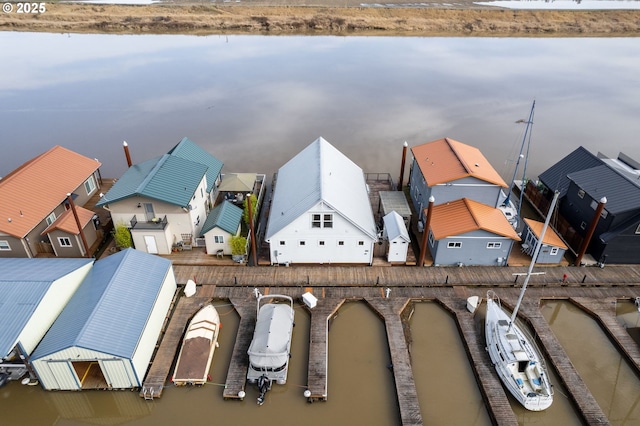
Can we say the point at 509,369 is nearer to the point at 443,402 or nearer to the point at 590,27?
the point at 443,402

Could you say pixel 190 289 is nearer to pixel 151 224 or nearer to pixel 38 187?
pixel 151 224

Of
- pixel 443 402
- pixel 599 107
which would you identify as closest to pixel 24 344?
pixel 443 402

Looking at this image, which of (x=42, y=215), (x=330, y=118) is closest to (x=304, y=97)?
(x=330, y=118)

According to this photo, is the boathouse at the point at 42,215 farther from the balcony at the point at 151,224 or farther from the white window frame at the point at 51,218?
the balcony at the point at 151,224

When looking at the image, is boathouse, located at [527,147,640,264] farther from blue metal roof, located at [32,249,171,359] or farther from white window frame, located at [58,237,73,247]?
white window frame, located at [58,237,73,247]

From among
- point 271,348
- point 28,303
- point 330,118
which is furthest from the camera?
point 330,118

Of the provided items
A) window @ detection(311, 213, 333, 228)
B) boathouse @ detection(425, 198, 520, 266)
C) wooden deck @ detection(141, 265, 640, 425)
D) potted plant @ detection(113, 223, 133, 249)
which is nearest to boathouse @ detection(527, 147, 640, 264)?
wooden deck @ detection(141, 265, 640, 425)

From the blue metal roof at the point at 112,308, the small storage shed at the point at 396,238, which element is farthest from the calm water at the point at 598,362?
the blue metal roof at the point at 112,308
